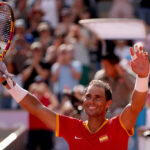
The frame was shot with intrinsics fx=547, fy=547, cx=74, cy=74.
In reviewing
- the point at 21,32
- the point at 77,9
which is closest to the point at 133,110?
the point at 21,32

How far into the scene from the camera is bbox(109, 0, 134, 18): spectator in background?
41.1ft

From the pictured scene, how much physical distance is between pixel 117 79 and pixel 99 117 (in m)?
3.34

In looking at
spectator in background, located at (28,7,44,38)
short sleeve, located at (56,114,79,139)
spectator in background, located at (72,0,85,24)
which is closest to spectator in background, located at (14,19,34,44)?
spectator in background, located at (28,7,44,38)

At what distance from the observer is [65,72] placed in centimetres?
972

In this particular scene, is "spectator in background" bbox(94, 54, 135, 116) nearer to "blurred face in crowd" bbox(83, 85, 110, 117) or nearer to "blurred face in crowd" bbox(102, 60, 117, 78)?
"blurred face in crowd" bbox(102, 60, 117, 78)

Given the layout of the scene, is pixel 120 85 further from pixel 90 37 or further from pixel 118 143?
pixel 90 37

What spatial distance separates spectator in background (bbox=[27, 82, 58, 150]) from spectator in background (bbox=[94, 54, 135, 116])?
1.39 m

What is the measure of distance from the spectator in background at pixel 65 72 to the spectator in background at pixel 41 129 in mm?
583

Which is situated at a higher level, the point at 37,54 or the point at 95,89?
the point at 95,89

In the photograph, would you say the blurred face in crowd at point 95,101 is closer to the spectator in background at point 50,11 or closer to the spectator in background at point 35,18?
the spectator in background at point 35,18

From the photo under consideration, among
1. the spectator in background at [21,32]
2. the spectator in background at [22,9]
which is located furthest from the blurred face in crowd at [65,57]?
the spectator in background at [22,9]

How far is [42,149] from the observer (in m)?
8.66

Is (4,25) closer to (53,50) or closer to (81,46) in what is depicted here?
(53,50)

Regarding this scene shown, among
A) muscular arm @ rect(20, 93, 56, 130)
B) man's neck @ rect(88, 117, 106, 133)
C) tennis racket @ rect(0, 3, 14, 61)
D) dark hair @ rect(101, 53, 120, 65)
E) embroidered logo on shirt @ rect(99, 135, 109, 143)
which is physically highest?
tennis racket @ rect(0, 3, 14, 61)
